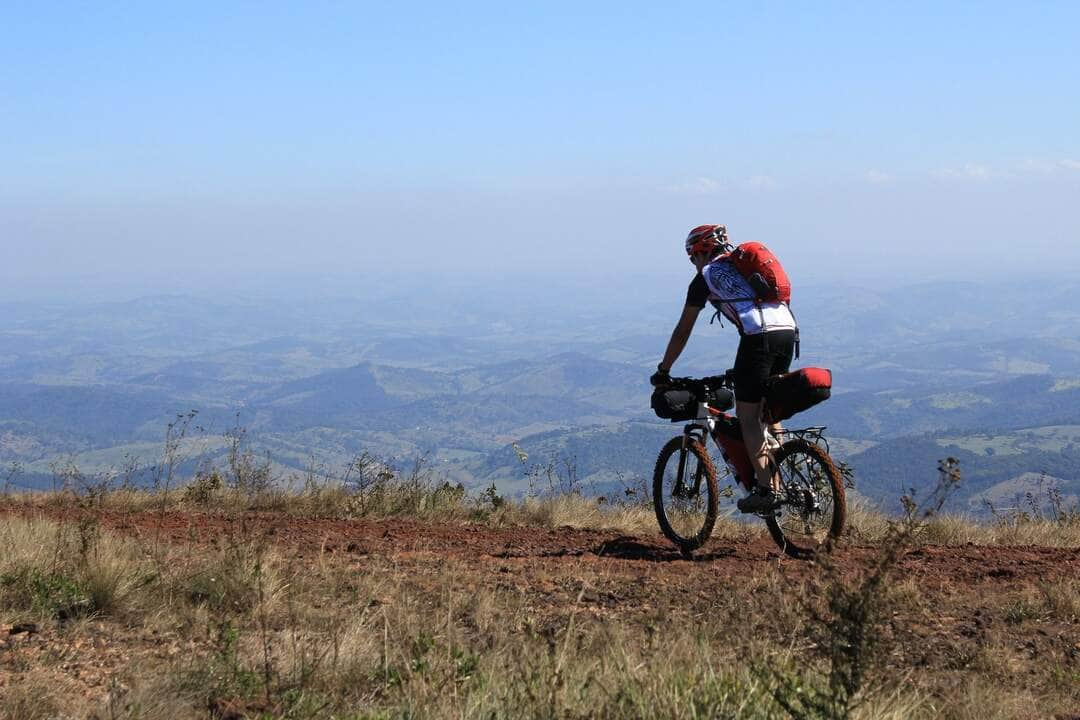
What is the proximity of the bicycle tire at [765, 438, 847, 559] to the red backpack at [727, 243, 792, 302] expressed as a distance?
978 mm

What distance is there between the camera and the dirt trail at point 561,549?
6.19m

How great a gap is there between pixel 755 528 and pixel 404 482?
348 centimetres

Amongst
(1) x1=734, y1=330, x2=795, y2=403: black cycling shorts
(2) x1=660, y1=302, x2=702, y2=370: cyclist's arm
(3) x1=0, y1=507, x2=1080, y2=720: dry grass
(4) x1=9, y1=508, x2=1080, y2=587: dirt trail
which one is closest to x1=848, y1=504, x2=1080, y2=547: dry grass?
(4) x1=9, y1=508, x2=1080, y2=587: dirt trail

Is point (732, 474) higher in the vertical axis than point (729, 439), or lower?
lower

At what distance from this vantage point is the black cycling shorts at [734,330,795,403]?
20.8 feet

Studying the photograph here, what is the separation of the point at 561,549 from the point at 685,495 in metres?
1.12

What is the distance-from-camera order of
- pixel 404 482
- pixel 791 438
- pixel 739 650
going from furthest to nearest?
pixel 404 482 → pixel 791 438 → pixel 739 650

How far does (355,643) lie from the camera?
4.12 meters

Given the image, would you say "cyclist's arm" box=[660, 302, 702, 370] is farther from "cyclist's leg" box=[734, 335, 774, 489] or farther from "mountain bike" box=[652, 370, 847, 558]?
"cyclist's leg" box=[734, 335, 774, 489]

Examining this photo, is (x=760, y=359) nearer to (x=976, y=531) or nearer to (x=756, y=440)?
(x=756, y=440)

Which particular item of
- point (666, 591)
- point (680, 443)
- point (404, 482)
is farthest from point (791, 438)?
point (404, 482)

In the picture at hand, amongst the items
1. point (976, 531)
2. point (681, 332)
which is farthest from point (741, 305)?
point (976, 531)

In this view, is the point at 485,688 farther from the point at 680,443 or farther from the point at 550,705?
the point at 680,443

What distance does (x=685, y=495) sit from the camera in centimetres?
760
